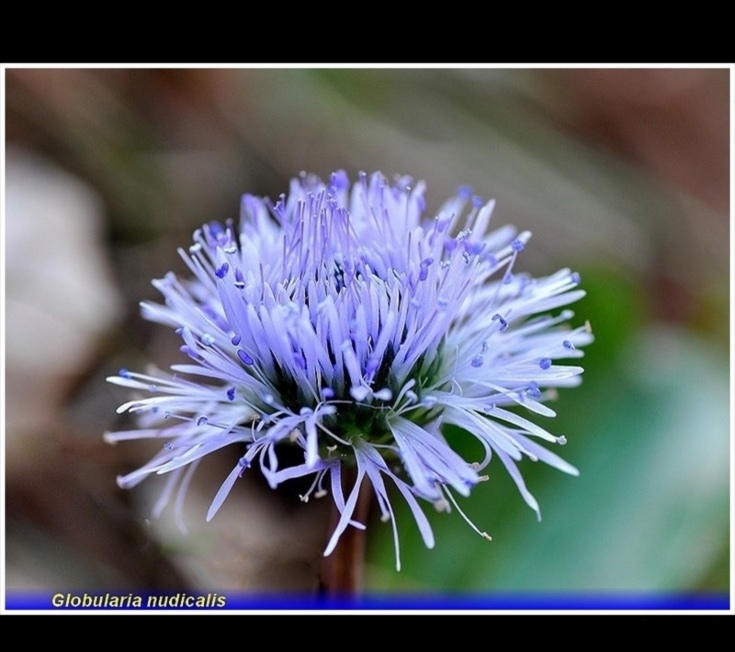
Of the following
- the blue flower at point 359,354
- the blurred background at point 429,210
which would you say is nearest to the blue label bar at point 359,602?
the blurred background at point 429,210

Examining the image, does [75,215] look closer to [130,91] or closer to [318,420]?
[130,91]

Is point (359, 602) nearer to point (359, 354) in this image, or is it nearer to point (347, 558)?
point (347, 558)

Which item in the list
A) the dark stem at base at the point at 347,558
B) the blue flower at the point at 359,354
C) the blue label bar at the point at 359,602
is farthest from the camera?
the blue label bar at the point at 359,602

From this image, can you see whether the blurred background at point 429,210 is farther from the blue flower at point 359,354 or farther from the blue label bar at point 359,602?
the blue flower at point 359,354

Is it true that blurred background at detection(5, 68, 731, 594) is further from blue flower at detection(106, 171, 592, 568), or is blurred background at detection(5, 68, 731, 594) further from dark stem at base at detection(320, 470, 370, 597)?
blue flower at detection(106, 171, 592, 568)

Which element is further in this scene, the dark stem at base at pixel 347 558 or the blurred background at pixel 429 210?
the blurred background at pixel 429 210

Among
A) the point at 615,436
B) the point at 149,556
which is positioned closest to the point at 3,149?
the point at 149,556
